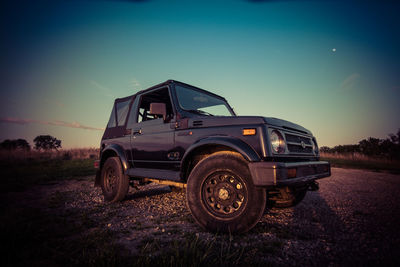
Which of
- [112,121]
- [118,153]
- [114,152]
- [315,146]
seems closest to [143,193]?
[114,152]

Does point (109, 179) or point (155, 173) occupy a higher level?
point (155, 173)

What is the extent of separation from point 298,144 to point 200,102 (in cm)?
192

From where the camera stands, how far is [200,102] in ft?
11.9

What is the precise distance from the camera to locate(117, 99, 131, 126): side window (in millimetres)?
4191

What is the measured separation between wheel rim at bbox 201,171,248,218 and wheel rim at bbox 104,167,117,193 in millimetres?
2592

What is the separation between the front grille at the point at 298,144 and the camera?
2447 millimetres

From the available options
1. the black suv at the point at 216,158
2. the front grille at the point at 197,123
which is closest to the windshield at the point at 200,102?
the black suv at the point at 216,158

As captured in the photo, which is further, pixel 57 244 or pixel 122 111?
pixel 122 111

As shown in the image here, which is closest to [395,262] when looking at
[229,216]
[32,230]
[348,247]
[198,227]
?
[348,247]

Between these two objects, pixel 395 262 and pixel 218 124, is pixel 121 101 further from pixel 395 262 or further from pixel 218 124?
pixel 395 262

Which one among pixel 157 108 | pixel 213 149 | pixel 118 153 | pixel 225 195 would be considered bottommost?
pixel 225 195

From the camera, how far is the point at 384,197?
4.24m

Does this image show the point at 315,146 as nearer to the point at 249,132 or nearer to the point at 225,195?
the point at 249,132

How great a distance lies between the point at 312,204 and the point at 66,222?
4.39 meters
